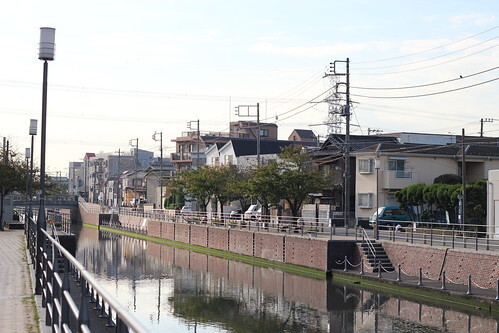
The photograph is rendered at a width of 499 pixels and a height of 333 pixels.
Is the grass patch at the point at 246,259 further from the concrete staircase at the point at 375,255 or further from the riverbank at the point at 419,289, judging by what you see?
the concrete staircase at the point at 375,255

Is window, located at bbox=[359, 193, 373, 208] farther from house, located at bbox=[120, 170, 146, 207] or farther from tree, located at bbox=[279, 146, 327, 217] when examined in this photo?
house, located at bbox=[120, 170, 146, 207]

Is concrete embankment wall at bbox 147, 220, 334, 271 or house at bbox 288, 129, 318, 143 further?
house at bbox 288, 129, 318, 143

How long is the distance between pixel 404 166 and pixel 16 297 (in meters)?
44.2

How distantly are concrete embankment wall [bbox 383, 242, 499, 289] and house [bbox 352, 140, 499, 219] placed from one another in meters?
21.4

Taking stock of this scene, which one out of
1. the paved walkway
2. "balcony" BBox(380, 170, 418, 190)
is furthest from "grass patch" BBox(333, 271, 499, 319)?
"balcony" BBox(380, 170, 418, 190)

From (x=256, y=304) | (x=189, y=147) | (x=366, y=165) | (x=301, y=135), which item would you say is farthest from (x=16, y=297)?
(x=301, y=135)

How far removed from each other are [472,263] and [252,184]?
2388 cm

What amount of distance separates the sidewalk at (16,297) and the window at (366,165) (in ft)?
115

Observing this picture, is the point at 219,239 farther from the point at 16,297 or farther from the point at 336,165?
the point at 16,297

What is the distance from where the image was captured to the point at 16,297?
49.2 feet

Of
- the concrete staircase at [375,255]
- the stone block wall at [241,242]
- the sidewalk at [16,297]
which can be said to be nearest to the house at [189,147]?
the stone block wall at [241,242]

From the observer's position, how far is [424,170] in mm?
56000

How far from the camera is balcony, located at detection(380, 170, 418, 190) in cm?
5500

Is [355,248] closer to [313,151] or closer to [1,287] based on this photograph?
[1,287]
